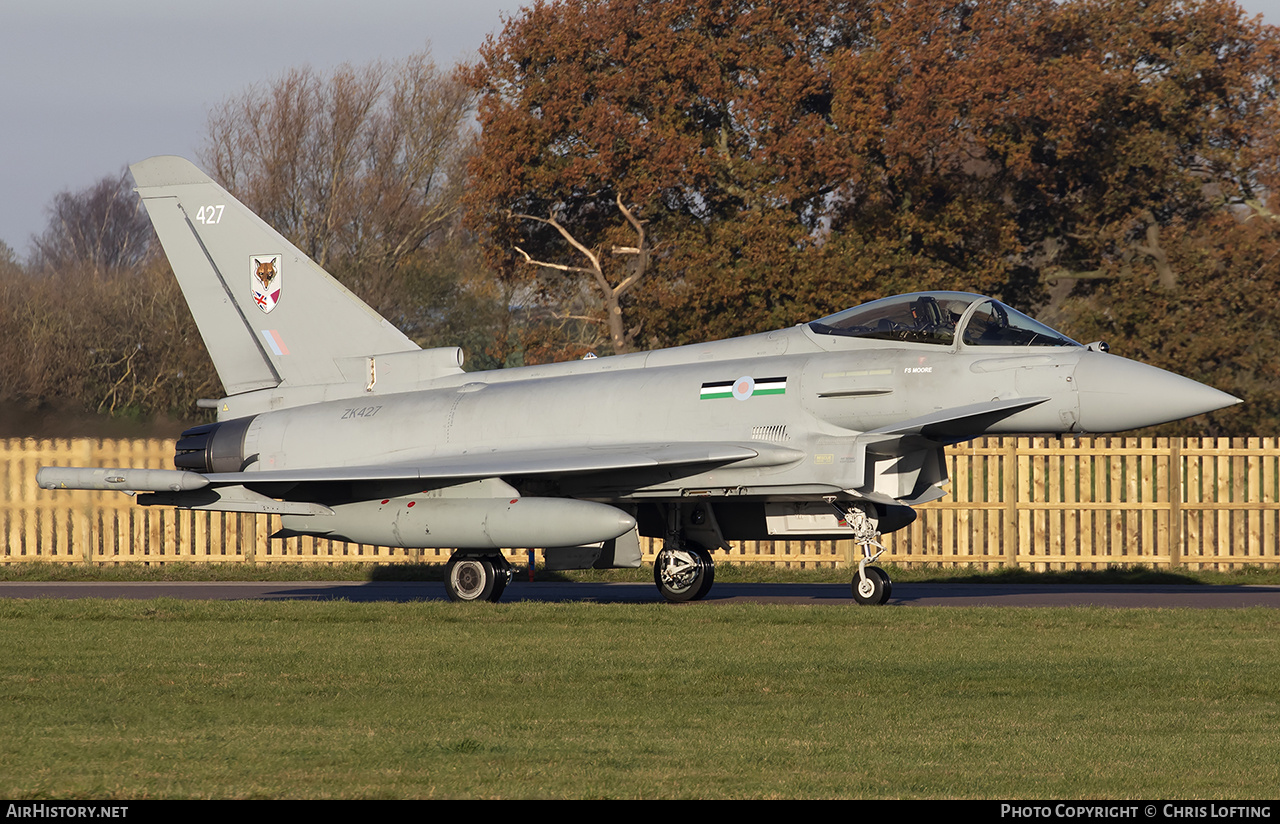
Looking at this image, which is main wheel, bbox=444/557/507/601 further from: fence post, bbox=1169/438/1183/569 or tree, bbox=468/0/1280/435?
tree, bbox=468/0/1280/435

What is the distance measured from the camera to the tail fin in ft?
58.4

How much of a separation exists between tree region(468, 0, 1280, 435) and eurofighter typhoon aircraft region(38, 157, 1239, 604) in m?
13.0

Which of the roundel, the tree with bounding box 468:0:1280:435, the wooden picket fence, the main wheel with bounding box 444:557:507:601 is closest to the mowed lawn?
the main wheel with bounding box 444:557:507:601

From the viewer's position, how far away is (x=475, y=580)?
1630 centimetres

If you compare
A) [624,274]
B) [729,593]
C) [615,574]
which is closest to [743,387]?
[729,593]

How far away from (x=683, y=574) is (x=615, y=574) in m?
5.68

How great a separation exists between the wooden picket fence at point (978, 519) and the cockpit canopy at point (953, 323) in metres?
7.15

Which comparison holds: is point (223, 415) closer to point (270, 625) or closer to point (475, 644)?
point (270, 625)

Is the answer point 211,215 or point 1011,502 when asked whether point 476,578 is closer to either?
point 211,215

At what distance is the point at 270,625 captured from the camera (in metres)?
12.9

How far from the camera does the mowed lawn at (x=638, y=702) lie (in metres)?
6.31

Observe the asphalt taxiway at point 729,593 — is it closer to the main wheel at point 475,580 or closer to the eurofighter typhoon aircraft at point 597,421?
the main wheel at point 475,580

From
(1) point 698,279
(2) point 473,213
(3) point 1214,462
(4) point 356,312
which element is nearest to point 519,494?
(4) point 356,312

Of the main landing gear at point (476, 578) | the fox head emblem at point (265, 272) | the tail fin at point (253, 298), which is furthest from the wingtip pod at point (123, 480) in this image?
the fox head emblem at point (265, 272)
